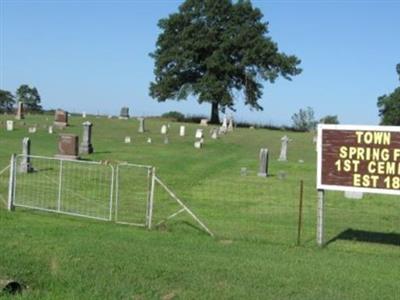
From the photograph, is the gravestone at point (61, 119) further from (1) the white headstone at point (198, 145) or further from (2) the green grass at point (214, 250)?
(2) the green grass at point (214, 250)

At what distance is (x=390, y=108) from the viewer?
86.9 m

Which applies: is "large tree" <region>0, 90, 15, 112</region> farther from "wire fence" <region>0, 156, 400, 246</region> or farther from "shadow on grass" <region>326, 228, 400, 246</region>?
"shadow on grass" <region>326, 228, 400, 246</region>

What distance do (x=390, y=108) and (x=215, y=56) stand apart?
89.1 ft

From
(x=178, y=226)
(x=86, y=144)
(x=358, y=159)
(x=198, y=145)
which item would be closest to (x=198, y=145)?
(x=198, y=145)

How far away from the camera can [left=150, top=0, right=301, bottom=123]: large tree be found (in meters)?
75.2

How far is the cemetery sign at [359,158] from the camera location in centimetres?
1124

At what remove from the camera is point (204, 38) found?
75.6 meters

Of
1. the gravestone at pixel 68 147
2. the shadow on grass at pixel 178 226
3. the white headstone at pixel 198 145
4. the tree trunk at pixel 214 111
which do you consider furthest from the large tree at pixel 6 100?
the shadow on grass at pixel 178 226

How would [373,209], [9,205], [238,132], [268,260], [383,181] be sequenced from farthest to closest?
[238,132]
[373,209]
[9,205]
[383,181]
[268,260]

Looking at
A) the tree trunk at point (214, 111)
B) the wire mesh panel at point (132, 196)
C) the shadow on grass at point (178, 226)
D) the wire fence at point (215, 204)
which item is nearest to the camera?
the shadow on grass at point (178, 226)

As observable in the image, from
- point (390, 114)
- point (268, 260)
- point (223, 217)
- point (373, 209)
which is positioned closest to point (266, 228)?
point (223, 217)

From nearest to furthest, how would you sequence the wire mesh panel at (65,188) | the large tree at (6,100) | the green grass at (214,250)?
the green grass at (214,250) → the wire mesh panel at (65,188) → the large tree at (6,100)

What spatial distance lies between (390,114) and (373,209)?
235 feet

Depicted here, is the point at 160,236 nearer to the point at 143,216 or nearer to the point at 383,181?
the point at 143,216
